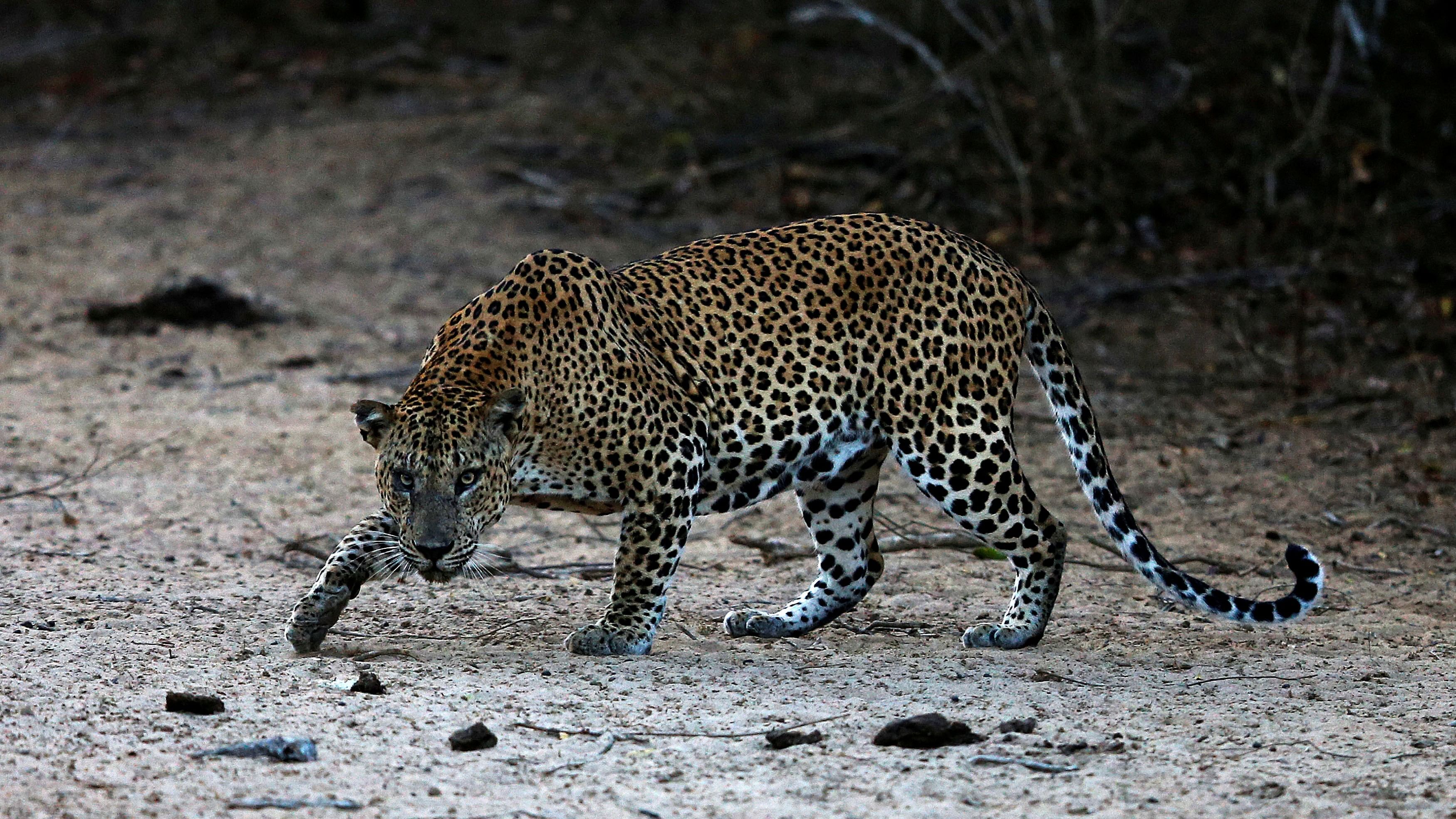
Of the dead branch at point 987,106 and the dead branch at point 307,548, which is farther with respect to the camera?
the dead branch at point 987,106

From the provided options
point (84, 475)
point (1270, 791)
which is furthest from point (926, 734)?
point (84, 475)

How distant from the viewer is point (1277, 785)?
16.5 feet

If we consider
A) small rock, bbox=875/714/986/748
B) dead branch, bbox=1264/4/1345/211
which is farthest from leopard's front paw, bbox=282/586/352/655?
dead branch, bbox=1264/4/1345/211

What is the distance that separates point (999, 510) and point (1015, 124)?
758 cm

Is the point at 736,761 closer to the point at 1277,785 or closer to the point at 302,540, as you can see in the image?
the point at 1277,785

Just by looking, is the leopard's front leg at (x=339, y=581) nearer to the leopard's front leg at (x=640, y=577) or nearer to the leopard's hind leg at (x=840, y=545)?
the leopard's front leg at (x=640, y=577)

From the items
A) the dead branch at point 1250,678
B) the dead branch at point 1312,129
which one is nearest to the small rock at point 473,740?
the dead branch at point 1250,678

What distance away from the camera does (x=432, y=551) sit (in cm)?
586

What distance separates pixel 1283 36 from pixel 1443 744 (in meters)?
10.3

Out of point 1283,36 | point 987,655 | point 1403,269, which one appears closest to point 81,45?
point 1283,36

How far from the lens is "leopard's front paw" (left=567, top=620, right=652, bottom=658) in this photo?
641 cm

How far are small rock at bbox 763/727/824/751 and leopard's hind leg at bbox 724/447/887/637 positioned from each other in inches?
63.1

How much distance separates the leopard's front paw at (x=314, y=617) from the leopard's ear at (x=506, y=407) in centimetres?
90

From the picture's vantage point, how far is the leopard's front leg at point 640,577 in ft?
21.0
